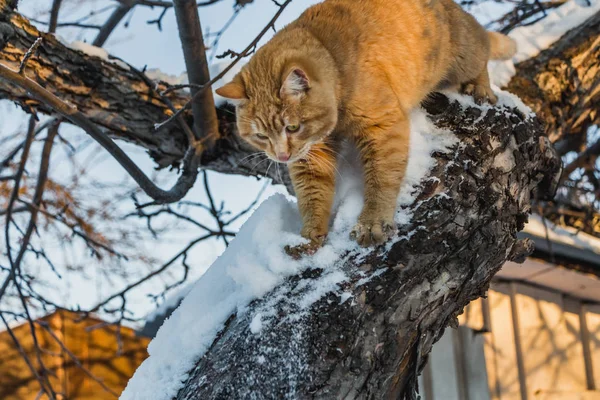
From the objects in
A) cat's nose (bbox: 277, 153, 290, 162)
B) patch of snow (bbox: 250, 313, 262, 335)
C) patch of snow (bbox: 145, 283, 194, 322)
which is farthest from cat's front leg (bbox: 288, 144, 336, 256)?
patch of snow (bbox: 145, 283, 194, 322)

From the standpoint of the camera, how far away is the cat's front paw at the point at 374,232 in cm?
160

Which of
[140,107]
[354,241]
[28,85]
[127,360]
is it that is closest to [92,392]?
[127,360]

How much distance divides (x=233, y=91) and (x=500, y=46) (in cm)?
154

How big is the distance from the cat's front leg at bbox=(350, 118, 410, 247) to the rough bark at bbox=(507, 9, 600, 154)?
1.44 meters

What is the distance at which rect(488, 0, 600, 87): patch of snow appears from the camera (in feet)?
10.4

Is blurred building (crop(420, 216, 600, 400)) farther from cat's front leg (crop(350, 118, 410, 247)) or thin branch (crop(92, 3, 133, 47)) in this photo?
thin branch (crop(92, 3, 133, 47))

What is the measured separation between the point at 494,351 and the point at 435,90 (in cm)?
175

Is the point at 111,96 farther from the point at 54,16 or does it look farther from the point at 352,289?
the point at 352,289

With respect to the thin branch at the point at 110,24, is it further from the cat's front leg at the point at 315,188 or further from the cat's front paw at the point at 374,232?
the cat's front paw at the point at 374,232

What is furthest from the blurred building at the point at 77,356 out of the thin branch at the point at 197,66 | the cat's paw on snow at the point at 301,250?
the cat's paw on snow at the point at 301,250

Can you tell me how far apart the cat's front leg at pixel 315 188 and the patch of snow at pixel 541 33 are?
4.96 feet

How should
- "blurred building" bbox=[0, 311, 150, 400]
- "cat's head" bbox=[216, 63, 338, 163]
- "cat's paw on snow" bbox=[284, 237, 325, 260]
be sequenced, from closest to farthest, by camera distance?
"cat's paw on snow" bbox=[284, 237, 325, 260], "cat's head" bbox=[216, 63, 338, 163], "blurred building" bbox=[0, 311, 150, 400]

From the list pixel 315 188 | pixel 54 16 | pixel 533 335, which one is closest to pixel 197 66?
pixel 315 188

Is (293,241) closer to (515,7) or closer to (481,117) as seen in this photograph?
(481,117)
